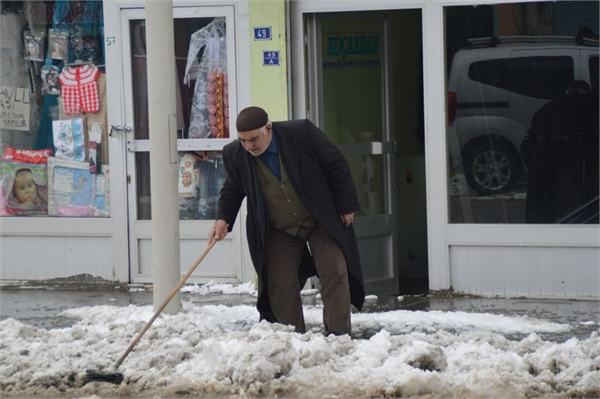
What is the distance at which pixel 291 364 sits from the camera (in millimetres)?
7020

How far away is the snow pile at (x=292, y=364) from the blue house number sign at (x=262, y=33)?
10.2 ft

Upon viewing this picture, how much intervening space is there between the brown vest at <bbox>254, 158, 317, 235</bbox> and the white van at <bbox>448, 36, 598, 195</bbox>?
94.1 inches

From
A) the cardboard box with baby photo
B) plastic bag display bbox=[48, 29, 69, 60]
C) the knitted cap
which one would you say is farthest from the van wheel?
the cardboard box with baby photo

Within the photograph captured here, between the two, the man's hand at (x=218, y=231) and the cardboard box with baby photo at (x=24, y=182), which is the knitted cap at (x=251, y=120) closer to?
the man's hand at (x=218, y=231)

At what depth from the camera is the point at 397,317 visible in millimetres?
→ 9031

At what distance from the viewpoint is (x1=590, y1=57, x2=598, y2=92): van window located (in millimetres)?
9539

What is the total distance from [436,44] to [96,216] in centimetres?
355

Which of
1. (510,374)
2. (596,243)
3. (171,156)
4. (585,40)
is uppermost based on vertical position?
(585,40)

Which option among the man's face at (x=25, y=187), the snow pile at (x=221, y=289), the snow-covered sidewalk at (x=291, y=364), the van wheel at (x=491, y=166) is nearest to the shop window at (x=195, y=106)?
the snow pile at (x=221, y=289)

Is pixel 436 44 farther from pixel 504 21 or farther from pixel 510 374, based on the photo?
pixel 510 374

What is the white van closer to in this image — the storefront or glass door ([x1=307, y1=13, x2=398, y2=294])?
the storefront

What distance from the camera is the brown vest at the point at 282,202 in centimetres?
789

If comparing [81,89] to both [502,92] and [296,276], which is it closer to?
[296,276]

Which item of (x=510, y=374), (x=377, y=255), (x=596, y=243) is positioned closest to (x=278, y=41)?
(x=377, y=255)
